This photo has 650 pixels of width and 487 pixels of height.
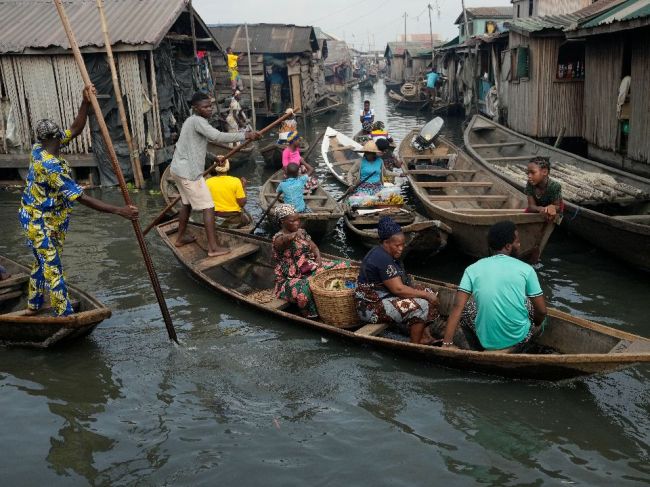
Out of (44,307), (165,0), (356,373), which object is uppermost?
(165,0)

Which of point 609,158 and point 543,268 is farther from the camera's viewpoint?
point 609,158

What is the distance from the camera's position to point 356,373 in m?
5.28

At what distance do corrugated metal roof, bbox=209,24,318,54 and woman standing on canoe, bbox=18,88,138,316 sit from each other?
2016 centimetres

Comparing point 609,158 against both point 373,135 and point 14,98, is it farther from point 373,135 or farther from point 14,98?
point 14,98

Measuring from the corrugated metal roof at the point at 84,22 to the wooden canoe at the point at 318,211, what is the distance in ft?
15.7

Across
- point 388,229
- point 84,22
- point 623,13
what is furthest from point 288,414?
point 84,22

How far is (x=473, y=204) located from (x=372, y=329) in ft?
13.9

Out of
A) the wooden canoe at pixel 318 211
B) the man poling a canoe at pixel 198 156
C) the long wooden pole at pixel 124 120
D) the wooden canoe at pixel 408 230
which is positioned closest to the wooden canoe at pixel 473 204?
the wooden canoe at pixel 408 230

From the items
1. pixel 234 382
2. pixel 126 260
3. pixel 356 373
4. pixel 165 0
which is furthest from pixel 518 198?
pixel 165 0

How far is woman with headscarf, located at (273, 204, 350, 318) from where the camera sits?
6066 millimetres

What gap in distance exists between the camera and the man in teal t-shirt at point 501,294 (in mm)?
4496

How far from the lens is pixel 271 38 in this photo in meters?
25.2

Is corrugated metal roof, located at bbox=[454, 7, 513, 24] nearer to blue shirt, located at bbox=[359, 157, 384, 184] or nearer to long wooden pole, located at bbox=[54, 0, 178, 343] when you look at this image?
blue shirt, located at bbox=[359, 157, 384, 184]

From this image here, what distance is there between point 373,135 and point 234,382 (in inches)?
308
